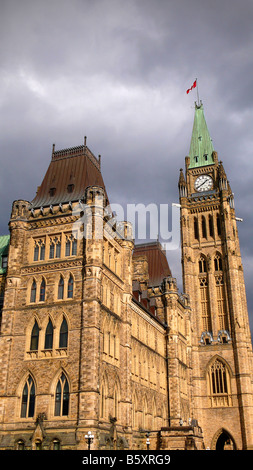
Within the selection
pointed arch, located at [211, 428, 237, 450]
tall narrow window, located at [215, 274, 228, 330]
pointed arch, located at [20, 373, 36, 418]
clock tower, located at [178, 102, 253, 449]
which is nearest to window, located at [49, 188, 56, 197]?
pointed arch, located at [20, 373, 36, 418]

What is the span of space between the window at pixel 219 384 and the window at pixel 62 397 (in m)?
46.7

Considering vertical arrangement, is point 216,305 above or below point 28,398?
above

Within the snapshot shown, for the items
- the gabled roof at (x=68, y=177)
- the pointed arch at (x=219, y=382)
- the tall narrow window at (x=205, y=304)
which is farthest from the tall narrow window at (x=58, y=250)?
the tall narrow window at (x=205, y=304)

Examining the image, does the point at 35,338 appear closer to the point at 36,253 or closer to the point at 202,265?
the point at 36,253

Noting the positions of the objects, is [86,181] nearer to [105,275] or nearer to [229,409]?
[105,275]

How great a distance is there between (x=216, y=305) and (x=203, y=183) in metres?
23.8

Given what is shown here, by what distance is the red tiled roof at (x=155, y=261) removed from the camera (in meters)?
71.4

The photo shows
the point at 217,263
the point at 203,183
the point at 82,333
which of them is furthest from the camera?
the point at 203,183

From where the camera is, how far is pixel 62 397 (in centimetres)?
3691

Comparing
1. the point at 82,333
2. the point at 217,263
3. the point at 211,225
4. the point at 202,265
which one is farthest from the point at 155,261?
the point at 82,333

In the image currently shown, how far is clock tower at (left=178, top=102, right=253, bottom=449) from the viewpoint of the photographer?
76.6m

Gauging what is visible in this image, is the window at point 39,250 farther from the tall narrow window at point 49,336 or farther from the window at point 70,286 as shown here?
the tall narrow window at point 49,336
